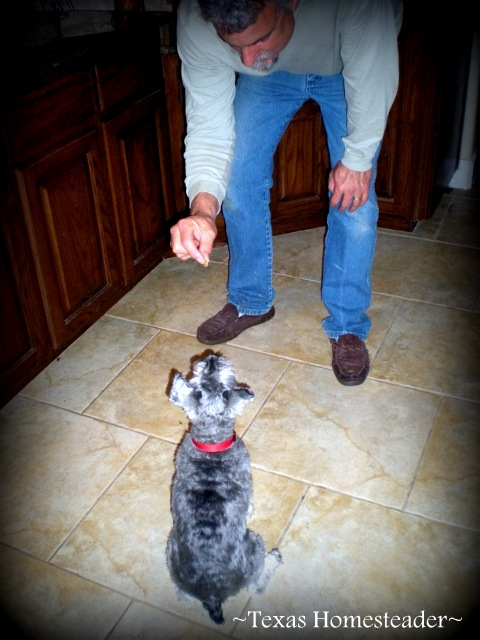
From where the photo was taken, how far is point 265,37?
155 cm

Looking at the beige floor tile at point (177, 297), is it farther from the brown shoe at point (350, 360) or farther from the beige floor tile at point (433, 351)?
the beige floor tile at point (433, 351)

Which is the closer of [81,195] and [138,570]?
[138,570]

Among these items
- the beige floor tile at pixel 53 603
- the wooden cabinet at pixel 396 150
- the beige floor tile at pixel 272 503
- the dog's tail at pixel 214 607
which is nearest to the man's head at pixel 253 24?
the wooden cabinet at pixel 396 150

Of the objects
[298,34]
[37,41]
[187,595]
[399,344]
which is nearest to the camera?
[187,595]

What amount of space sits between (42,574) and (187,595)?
15.8 inches

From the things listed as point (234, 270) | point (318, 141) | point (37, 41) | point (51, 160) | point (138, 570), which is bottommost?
point (138, 570)

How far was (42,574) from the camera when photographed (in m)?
1.58

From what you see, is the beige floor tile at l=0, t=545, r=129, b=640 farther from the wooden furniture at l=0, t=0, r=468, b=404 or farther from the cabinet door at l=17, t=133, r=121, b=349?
the cabinet door at l=17, t=133, r=121, b=349

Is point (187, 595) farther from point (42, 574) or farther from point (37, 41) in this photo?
point (37, 41)

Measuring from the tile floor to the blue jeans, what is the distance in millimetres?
224

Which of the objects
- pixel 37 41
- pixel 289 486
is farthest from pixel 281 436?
pixel 37 41

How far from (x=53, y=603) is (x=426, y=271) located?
6.67 ft

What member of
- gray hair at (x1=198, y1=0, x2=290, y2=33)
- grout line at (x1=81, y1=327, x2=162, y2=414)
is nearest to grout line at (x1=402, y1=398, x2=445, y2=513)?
grout line at (x1=81, y1=327, x2=162, y2=414)

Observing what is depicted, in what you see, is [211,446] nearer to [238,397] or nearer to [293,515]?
[238,397]
